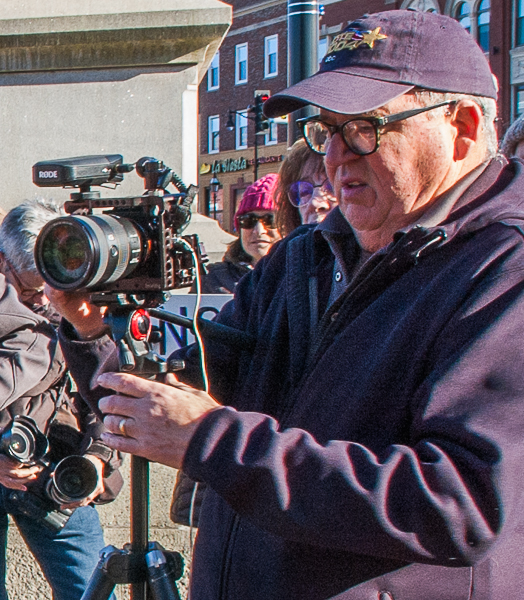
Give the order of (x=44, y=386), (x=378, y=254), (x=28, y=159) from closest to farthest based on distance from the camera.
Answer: (x=378, y=254), (x=44, y=386), (x=28, y=159)

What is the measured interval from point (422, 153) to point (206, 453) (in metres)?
0.70

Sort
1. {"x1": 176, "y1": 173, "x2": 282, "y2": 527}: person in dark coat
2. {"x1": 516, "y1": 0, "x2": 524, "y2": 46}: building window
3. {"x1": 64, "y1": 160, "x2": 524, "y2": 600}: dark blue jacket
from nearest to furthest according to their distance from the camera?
{"x1": 64, "y1": 160, "x2": 524, "y2": 600}: dark blue jacket
{"x1": 176, "y1": 173, "x2": 282, "y2": 527}: person in dark coat
{"x1": 516, "y1": 0, "x2": 524, "y2": 46}: building window

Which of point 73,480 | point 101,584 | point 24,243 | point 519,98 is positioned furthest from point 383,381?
point 519,98

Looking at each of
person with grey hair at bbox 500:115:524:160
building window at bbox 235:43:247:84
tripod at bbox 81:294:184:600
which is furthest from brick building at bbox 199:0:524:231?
tripod at bbox 81:294:184:600

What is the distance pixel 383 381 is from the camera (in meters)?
1.40

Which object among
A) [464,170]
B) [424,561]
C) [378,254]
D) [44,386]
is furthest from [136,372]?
[44,386]

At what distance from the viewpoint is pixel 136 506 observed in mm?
1702

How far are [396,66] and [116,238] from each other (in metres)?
0.61

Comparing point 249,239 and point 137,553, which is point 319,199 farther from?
point 137,553

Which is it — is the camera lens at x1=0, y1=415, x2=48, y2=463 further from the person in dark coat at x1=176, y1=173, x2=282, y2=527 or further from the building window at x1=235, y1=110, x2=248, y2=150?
the building window at x1=235, y1=110, x2=248, y2=150

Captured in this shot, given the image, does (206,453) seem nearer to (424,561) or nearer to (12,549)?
(424,561)

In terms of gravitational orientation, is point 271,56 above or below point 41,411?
above

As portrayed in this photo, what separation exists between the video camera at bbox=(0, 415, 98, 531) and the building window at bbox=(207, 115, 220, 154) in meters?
36.2

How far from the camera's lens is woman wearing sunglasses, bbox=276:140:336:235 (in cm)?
315
